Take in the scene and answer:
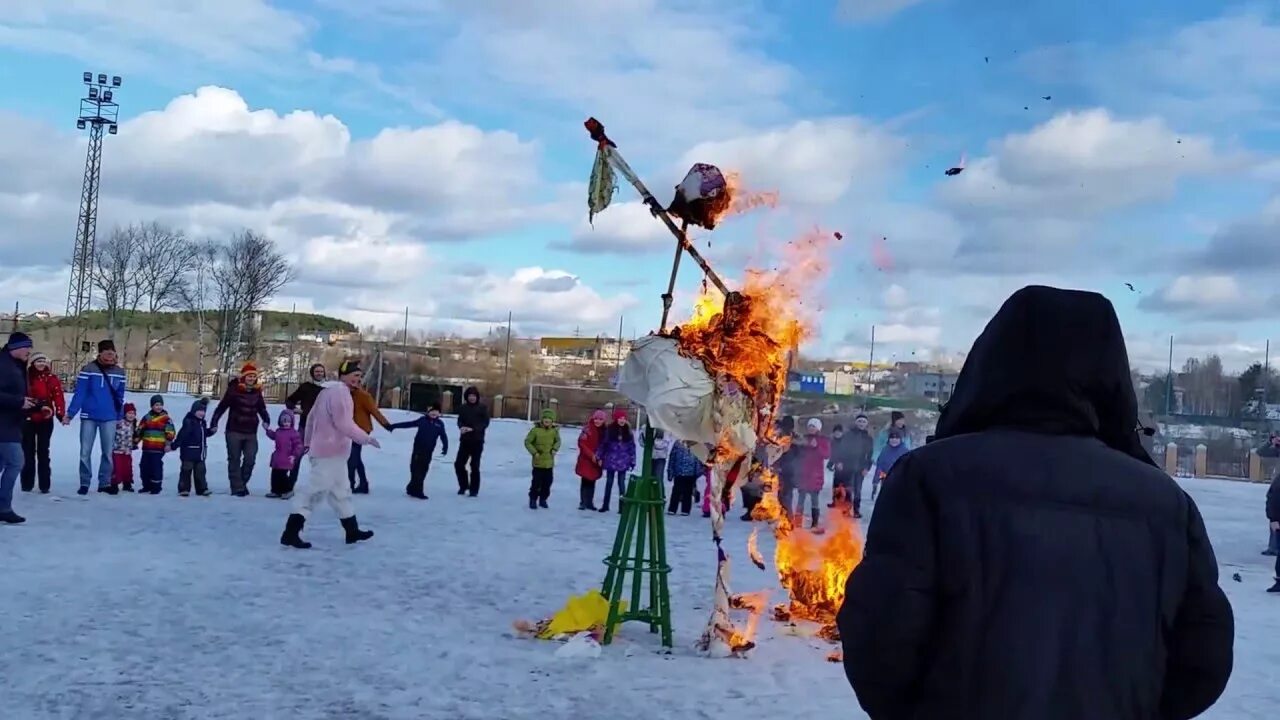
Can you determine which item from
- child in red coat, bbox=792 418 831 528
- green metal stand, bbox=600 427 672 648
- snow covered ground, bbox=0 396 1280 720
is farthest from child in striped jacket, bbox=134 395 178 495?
child in red coat, bbox=792 418 831 528

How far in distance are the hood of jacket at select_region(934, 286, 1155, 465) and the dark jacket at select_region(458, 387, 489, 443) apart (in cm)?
1408

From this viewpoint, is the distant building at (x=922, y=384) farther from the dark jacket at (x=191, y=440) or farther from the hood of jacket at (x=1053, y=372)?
the hood of jacket at (x=1053, y=372)

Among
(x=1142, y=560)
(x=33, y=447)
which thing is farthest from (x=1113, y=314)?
(x=33, y=447)

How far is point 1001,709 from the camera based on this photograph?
7.18ft

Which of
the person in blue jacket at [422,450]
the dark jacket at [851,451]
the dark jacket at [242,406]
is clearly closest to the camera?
the dark jacket at [242,406]

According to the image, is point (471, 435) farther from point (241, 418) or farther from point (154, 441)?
point (154, 441)

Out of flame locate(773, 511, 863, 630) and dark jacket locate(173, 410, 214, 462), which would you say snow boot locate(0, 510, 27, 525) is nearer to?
dark jacket locate(173, 410, 214, 462)

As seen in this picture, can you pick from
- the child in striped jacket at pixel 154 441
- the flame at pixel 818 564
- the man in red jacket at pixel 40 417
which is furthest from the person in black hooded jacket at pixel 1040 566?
the child in striped jacket at pixel 154 441

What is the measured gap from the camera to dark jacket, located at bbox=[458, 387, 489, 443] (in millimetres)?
16188

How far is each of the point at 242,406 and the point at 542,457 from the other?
14.1ft

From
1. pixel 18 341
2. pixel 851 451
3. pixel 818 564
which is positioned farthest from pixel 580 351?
pixel 818 564

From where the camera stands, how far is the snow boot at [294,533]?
1007 centimetres

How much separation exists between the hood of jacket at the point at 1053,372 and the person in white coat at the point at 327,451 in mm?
7997

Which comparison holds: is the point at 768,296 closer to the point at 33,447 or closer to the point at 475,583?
the point at 475,583
